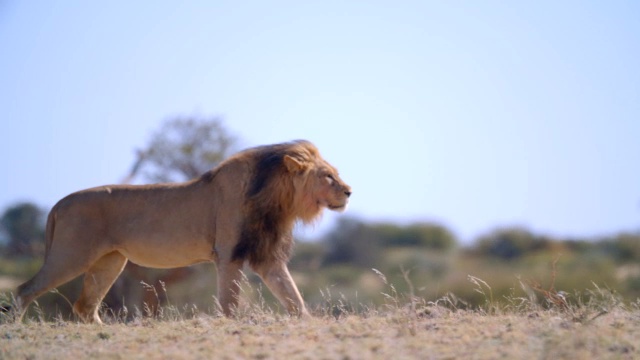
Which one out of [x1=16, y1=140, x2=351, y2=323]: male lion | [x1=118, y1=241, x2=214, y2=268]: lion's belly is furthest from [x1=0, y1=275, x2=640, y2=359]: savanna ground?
[x1=118, y1=241, x2=214, y2=268]: lion's belly

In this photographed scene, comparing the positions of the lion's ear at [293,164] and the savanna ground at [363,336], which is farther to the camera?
the lion's ear at [293,164]

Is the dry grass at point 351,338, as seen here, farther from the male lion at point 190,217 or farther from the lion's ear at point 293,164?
the lion's ear at point 293,164

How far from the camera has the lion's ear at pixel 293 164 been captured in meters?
7.82

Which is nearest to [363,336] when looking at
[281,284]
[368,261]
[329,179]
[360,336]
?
[360,336]

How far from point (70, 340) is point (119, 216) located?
2.18 metres

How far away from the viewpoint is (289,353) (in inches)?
197

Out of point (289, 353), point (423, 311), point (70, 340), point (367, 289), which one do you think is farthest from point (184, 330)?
point (367, 289)

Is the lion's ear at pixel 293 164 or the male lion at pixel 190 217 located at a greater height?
the lion's ear at pixel 293 164

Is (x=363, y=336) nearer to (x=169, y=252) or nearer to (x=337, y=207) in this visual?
(x=337, y=207)

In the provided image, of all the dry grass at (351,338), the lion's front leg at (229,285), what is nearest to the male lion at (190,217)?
the lion's front leg at (229,285)

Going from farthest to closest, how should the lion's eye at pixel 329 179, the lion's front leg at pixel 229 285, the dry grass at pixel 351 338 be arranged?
the lion's eye at pixel 329 179, the lion's front leg at pixel 229 285, the dry grass at pixel 351 338

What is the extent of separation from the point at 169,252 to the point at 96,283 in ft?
2.63

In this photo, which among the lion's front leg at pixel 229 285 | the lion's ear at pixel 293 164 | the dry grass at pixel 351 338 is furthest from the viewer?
the lion's ear at pixel 293 164

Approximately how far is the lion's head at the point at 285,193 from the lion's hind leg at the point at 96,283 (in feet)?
4.99
